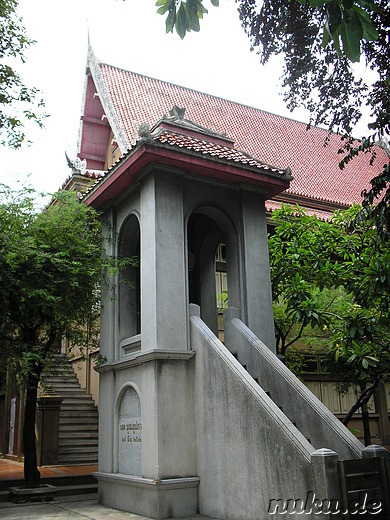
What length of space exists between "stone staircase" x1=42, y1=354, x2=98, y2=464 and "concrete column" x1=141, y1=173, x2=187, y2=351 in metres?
6.29

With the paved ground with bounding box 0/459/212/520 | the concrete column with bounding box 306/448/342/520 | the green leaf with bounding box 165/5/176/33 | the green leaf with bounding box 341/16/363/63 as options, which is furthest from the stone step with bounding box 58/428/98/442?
the green leaf with bounding box 341/16/363/63

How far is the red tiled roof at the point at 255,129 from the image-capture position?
841 inches

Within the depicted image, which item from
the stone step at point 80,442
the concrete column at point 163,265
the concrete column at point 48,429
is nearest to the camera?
the concrete column at point 163,265

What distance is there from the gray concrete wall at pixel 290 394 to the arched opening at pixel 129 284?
Answer: 2.02m

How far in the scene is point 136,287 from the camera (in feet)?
37.8

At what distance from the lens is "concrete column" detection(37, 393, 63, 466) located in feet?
49.8

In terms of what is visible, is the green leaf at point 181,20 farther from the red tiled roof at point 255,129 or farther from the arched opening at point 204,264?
the red tiled roof at point 255,129

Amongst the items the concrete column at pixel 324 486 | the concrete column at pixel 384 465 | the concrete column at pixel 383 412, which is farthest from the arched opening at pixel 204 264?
the concrete column at pixel 383 412

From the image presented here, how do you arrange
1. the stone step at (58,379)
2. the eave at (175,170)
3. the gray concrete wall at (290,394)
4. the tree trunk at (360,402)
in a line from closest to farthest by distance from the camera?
the gray concrete wall at (290,394)
the eave at (175,170)
the tree trunk at (360,402)
the stone step at (58,379)

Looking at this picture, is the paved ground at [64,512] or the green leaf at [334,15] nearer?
the green leaf at [334,15]

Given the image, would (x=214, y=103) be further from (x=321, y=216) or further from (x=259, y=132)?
(x=321, y=216)

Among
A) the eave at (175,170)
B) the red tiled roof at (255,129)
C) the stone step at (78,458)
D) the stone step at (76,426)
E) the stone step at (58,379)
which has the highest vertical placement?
the red tiled roof at (255,129)

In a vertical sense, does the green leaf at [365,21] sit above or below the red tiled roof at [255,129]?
below

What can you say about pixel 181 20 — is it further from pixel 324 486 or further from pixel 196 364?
pixel 196 364
